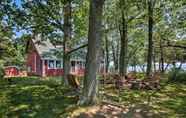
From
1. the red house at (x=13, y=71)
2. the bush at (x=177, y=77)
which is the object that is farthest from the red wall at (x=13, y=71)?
the bush at (x=177, y=77)

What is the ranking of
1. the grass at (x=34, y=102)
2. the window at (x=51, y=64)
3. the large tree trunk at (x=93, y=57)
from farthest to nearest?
the window at (x=51, y=64), the large tree trunk at (x=93, y=57), the grass at (x=34, y=102)

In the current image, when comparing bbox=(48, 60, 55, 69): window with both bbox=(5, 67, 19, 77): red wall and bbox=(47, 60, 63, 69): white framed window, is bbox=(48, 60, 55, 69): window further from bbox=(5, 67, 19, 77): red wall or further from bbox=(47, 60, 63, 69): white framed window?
bbox=(5, 67, 19, 77): red wall

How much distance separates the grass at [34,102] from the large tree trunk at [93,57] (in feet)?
2.60

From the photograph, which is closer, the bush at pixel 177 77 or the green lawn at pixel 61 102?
the green lawn at pixel 61 102

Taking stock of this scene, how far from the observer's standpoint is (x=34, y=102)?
11781 mm

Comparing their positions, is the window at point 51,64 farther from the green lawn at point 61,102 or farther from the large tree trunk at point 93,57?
the large tree trunk at point 93,57

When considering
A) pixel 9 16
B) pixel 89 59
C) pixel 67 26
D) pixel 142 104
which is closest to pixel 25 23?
pixel 9 16

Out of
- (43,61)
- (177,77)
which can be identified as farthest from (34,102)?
(43,61)

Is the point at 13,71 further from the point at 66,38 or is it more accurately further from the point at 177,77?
the point at 66,38

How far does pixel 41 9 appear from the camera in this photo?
53.3ft

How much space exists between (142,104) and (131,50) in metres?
39.5

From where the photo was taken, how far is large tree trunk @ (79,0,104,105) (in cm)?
1102

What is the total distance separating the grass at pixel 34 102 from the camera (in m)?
10.5

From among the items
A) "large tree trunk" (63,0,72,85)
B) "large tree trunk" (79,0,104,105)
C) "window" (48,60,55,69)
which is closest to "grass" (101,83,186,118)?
"large tree trunk" (79,0,104,105)
